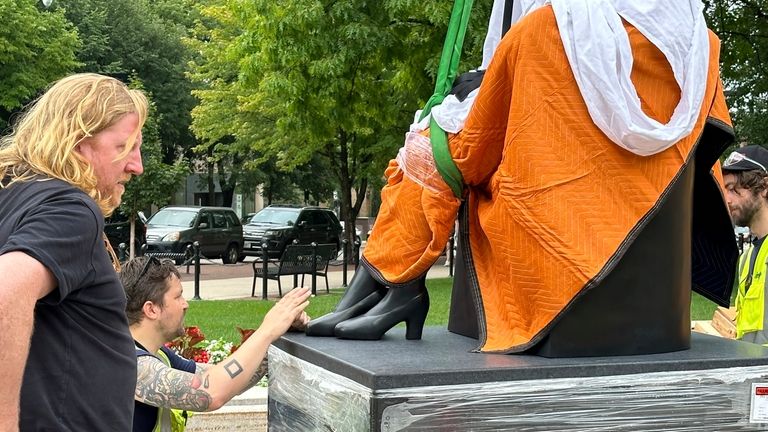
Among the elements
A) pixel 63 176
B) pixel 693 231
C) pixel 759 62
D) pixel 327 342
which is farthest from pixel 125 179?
pixel 759 62

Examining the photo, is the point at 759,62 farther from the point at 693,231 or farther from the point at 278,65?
the point at 693,231

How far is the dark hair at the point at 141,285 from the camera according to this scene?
12.0ft

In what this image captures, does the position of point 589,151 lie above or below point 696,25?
below

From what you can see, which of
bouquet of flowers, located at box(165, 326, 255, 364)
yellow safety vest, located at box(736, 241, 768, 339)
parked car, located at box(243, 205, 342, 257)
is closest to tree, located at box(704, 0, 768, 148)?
bouquet of flowers, located at box(165, 326, 255, 364)

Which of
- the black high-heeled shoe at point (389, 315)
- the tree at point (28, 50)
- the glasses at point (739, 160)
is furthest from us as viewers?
the tree at point (28, 50)

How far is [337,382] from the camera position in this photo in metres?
3.26

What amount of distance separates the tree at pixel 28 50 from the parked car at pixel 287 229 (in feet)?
22.6

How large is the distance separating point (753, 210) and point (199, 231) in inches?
823

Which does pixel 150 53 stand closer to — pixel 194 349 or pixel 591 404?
pixel 194 349

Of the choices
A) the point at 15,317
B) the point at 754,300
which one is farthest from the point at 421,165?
the point at 15,317

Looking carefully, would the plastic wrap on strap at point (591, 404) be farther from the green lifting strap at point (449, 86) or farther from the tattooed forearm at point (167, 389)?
the green lifting strap at point (449, 86)

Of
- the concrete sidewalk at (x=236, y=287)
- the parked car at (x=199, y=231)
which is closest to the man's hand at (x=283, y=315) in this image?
the concrete sidewalk at (x=236, y=287)

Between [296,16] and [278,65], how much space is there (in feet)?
3.51

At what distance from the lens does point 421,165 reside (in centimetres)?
372
